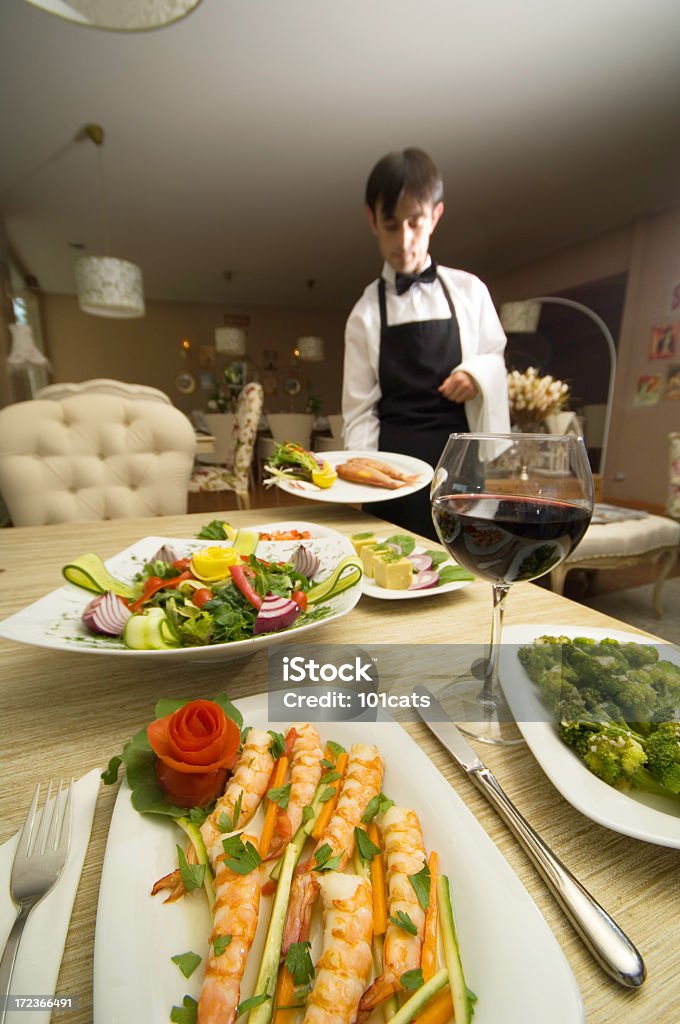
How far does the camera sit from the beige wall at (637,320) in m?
4.69

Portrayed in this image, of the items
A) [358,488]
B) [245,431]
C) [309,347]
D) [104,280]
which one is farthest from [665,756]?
[309,347]

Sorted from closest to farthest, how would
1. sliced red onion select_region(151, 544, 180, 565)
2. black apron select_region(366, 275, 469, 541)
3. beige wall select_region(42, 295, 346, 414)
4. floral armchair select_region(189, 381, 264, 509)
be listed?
sliced red onion select_region(151, 544, 180, 565) < black apron select_region(366, 275, 469, 541) < floral armchair select_region(189, 381, 264, 509) < beige wall select_region(42, 295, 346, 414)

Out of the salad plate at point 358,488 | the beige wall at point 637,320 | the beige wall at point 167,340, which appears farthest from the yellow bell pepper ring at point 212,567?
the beige wall at point 167,340

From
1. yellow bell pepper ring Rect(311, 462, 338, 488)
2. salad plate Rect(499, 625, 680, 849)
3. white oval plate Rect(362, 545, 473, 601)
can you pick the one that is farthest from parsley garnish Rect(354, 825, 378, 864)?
yellow bell pepper ring Rect(311, 462, 338, 488)

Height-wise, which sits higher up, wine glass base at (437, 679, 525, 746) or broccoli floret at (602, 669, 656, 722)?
broccoli floret at (602, 669, 656, 722)

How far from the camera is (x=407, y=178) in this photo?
4.42 ft

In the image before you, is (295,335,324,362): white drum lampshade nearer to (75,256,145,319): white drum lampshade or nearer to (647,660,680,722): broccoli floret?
(75,256,145,319): white drum lampshade

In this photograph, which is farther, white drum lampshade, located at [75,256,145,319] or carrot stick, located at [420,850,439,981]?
white drum lampshade, located at [75,256,145,319]

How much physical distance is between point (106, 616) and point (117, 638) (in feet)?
0.08

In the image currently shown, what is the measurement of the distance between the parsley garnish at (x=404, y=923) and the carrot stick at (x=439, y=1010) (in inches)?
0.9

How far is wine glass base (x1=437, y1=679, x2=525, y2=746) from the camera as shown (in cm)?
38

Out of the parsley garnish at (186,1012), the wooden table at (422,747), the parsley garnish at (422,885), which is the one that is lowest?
the wooden table at (422,747)

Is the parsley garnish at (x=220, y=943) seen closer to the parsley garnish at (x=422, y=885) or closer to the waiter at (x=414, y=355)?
the parsley garnish at (x=422, y=885)

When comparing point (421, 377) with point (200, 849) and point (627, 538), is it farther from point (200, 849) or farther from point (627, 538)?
point (200, 849)
